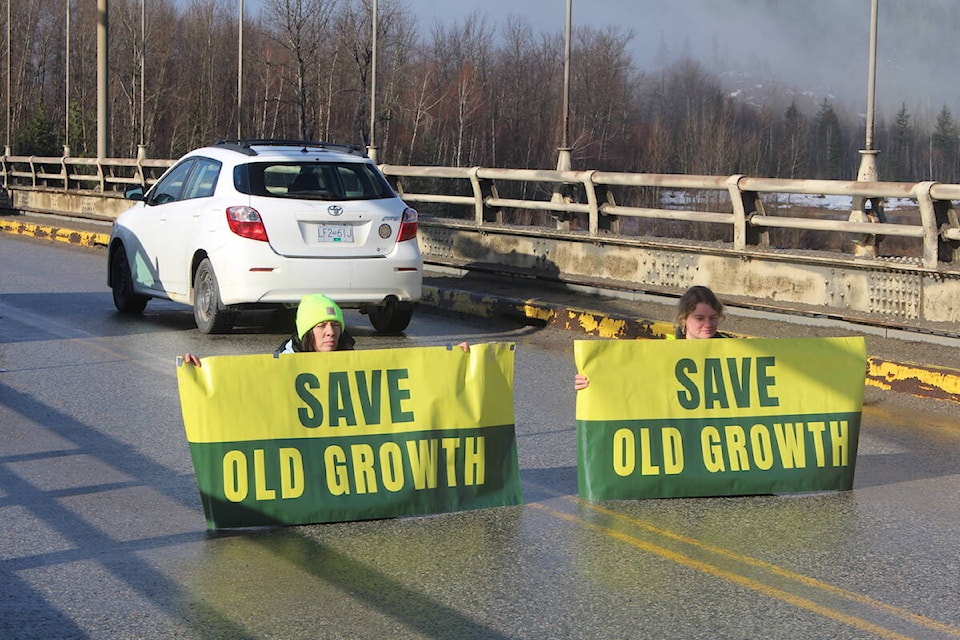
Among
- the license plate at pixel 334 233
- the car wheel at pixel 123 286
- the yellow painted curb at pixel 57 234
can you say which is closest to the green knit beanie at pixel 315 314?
the license plate at pixel 334 233

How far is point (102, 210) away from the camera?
32.3m

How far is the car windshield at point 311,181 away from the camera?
41.6 feet

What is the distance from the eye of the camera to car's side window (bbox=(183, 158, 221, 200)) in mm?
13195

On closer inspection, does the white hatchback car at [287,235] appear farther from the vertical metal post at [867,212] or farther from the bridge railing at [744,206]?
the vertical metal post at [867,212]

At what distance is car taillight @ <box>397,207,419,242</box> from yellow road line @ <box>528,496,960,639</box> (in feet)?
20.9

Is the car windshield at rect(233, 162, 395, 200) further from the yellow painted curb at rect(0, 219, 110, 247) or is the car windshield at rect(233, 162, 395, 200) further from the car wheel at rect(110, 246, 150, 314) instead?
the yellow painted curb at rect(0, 219, 110, 247)

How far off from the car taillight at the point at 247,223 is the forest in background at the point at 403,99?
268 ft

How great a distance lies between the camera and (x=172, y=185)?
1421 centimetres

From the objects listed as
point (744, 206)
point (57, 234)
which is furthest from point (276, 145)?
point (57, 234)

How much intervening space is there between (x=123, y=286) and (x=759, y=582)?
1043cm

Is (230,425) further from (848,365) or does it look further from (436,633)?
(848,365)

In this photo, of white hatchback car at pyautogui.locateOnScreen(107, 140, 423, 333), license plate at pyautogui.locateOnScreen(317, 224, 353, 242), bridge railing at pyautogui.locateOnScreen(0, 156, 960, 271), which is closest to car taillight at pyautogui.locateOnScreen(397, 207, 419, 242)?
white hatchback car at pyautogui.locateOnScreen(107, 140, 423, 333)

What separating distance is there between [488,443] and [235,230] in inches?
246

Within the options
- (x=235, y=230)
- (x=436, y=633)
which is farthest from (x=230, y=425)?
(x=235, y=230)
